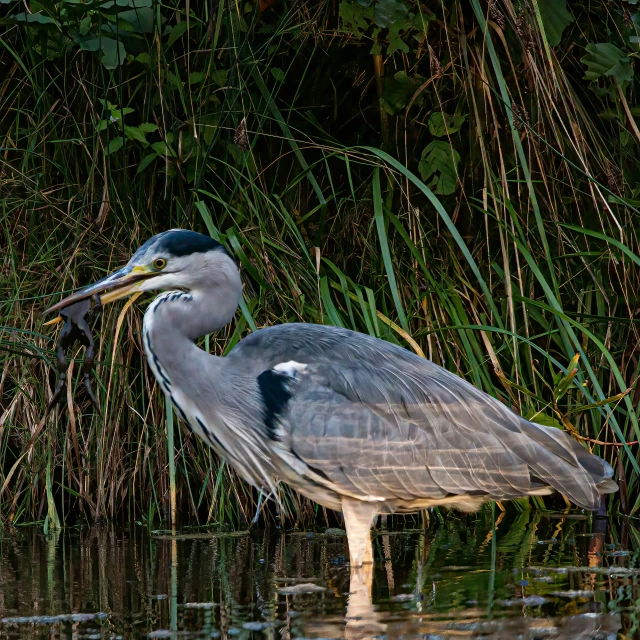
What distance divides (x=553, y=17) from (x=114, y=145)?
2.38 metres

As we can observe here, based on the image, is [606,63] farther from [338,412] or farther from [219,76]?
[338,412]

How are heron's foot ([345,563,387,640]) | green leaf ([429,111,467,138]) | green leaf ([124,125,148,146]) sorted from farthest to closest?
green leaf ([429,111,467,138]) < green leaf ([124,125,148,146]) < heron's foot ([345,563,387,640])

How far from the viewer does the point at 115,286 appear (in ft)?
14.0

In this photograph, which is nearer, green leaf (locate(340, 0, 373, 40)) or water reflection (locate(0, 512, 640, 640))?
water reflection (locate(0, 512, 640, 640))

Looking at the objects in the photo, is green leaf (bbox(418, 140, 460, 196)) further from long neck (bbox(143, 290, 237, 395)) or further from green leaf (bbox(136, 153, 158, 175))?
long neck (bbox(143, 290, 237, 395))

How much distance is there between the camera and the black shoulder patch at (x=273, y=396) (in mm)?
4414

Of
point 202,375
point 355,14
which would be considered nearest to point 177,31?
point 355,14

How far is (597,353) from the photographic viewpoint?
573 centimetres

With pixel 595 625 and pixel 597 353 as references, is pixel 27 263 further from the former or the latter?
pixel 595 625

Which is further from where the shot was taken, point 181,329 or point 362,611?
point 181,329

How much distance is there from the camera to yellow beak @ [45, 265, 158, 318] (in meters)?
4.24

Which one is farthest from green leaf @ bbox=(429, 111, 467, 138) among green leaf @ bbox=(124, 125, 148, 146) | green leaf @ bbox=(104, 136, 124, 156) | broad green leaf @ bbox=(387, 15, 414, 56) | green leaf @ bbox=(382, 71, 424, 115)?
green leaf @ bbox=(104, 136, 124, 156)

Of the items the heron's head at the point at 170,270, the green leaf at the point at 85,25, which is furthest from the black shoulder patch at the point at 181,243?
the green leaf at the point at 85,25

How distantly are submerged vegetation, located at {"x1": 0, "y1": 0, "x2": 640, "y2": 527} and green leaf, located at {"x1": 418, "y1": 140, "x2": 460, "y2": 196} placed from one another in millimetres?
17
